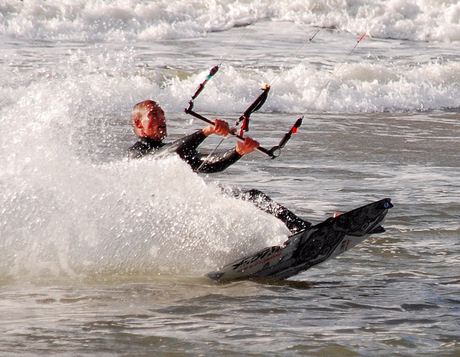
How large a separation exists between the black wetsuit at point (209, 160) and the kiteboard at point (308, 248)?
0.27 m

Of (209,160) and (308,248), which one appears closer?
(308,248)

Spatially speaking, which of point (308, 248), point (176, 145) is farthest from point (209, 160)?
point (308, 248)

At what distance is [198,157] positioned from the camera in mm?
5953

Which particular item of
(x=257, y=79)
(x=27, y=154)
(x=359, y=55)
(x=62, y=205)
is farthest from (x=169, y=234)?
(x=359, y=55)

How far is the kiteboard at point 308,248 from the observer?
5270mm

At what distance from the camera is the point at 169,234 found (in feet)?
17.7

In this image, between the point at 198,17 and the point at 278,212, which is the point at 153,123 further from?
the point at 198,17

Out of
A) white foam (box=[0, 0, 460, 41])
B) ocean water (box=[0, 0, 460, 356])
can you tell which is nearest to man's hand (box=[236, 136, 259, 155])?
ocean water (box=[0, 0, 460, 356])

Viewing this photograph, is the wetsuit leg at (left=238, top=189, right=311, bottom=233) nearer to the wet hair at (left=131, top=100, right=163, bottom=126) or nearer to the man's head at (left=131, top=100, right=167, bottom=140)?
the man's head at (left=131, top=100, right=167, bottom=140)

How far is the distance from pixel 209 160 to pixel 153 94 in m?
8.57

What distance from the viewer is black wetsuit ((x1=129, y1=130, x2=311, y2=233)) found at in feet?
18.4

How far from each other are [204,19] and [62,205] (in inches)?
640

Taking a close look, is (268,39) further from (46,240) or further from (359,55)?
(46,240)

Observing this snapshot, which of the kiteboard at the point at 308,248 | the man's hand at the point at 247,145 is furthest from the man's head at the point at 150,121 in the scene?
the kiteboard at the point at 308,248
